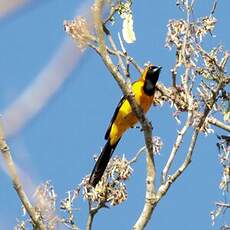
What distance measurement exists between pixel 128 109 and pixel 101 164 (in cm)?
101

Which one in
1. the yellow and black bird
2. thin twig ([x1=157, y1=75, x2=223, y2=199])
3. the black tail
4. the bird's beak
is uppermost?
the bird's beak

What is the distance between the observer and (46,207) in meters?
2.39

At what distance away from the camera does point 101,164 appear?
16.3 ft

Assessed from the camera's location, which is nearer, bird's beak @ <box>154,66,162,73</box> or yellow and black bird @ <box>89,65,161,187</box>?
yellow and black bird @ <box>89,65,161,187</box>

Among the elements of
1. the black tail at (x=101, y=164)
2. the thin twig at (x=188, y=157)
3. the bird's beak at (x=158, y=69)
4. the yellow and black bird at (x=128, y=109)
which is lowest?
the thin twig at (x=188, y=157)

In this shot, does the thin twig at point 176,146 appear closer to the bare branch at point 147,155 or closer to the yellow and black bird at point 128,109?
the bare branch at point 147,155

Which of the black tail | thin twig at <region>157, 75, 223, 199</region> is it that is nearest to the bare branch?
thin twig at <region>157, 75, 223, 199</region>

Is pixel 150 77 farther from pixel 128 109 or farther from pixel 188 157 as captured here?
pixel 188 157

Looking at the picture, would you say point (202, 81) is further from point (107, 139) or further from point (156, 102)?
point (107, 139)

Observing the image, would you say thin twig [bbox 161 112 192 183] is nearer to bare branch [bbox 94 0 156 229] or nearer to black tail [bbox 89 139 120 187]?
bare branch [bbox 94 0 156 229]

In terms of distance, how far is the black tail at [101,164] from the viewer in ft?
14.5

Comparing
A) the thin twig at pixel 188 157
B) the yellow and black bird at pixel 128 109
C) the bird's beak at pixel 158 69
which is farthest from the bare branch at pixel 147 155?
the bird's beak at pixel 158 69

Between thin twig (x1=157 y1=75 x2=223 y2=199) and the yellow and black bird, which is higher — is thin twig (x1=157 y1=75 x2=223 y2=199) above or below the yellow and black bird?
below

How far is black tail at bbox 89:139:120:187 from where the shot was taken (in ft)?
14.5
